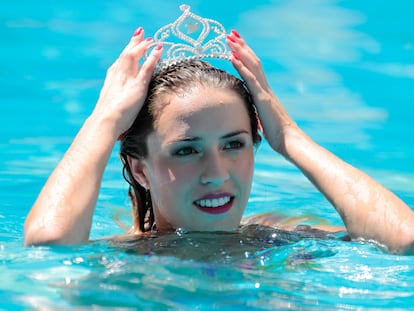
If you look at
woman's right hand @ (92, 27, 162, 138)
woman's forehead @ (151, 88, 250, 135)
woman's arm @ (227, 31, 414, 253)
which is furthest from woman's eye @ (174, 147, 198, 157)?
woman's arm @ (227, 31, 414, 253)

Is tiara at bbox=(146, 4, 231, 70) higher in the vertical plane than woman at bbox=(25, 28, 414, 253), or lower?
higher

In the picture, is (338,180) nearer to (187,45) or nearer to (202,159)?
(202,159)

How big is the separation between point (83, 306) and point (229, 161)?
126 cm

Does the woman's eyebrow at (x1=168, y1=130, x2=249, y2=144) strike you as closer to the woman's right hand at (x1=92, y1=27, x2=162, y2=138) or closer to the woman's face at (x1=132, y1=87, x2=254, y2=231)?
the woman's face at (x1=132, y1=87, x2=254, y2=231)

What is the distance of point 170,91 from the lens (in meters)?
4.68

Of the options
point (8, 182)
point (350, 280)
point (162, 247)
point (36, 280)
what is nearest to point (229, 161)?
point (162, 247)

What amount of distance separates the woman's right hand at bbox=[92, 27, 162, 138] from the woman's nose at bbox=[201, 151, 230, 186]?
522 mm

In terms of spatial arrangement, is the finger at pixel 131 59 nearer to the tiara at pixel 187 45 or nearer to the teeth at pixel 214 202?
the tiara at pixel 187 45

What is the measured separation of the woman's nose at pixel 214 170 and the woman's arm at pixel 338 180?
57cm

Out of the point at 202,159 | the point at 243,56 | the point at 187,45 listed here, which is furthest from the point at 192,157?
the point at 187,45

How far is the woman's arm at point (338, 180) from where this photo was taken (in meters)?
4.42

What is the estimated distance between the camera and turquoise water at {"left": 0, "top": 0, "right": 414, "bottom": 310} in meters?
3.86

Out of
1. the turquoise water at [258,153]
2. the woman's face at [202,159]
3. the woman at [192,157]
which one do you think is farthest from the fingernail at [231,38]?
the turquoise water at [258,153]

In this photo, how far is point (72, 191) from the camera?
426 centimetres
